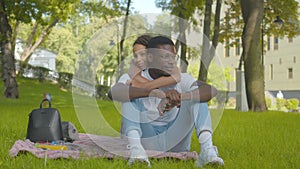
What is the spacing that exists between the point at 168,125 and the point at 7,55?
662 inches

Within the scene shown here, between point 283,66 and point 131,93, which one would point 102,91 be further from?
point 283,66

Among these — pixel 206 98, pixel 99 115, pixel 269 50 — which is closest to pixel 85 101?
pixel 99 115

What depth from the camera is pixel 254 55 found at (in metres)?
16.1

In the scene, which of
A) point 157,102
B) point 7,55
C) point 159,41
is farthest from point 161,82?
point 7,55

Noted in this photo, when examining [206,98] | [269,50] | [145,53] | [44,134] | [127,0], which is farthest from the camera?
[269,50]

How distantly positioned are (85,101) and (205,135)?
121cm

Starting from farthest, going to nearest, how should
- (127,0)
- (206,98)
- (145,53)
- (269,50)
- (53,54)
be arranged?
(53,54) → (269,50) → (127,0) → (145,53) → (206,98)

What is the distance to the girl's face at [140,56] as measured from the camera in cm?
424

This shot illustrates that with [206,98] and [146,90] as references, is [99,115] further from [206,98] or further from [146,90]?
[206,98]

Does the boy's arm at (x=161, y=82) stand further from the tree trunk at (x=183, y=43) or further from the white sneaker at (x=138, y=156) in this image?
the white sneaker at (x=138, y=156)

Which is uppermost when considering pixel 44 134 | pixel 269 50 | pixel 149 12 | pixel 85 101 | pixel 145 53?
pixel 269 50

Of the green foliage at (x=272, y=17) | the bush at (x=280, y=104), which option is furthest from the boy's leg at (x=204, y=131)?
the bush at (x=280, y=104)

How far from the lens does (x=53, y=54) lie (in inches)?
3098

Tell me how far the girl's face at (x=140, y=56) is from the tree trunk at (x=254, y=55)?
1220 centimetres
